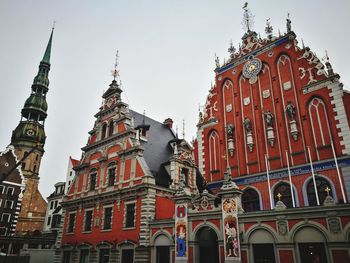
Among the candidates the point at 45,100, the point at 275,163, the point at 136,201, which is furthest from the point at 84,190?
the point at 45,100

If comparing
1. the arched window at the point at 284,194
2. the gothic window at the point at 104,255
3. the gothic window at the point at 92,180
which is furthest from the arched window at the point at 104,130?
the arched window at the point at 284,194

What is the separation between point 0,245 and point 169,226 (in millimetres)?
24387

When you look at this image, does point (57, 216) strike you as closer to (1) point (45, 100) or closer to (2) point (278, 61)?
(1) point (45, 100)

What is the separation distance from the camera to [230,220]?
50.6 ft

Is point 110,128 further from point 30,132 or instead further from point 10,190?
point 30,132

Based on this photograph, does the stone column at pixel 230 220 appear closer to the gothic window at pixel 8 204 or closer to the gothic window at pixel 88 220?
the gothic window at pixel 88 220

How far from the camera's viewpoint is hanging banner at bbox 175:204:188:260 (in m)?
17.0

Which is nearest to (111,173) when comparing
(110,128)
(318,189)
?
(110,128)

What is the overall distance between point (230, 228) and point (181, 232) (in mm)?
3412

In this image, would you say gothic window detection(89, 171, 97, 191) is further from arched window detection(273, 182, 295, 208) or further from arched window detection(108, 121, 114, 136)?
arched window detection(273, 182, 295, 208)

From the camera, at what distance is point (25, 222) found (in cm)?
4956

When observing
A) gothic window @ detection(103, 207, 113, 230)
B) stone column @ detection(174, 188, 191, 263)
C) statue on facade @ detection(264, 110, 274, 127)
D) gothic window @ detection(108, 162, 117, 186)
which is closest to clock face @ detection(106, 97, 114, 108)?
gothic window @ detection(108, 162, 117, 186)

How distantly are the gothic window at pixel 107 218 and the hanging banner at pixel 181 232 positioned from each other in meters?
6.74

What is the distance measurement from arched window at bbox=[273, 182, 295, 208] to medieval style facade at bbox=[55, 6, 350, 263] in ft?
0.21
